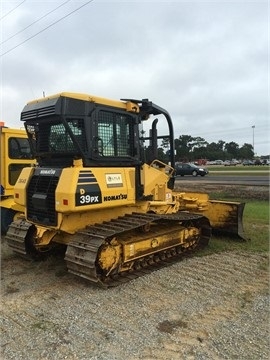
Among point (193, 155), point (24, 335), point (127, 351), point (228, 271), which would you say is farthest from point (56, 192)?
point (193, 155)

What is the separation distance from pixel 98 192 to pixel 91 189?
15 centimetres

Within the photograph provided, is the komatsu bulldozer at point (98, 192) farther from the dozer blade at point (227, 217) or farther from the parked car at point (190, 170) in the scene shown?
the parked car at point (190, 170)

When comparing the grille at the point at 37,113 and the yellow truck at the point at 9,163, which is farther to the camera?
the yellow truck at the point at 9,163

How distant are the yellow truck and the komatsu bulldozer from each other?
1.62 meters

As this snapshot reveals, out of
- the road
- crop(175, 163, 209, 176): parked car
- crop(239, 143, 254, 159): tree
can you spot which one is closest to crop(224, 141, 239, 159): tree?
crop(239, 143, 254, 159): tree

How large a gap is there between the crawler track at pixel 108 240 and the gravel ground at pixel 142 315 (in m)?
0.24

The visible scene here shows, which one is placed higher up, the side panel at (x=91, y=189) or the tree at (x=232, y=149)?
the tree at (x=232, y=149)

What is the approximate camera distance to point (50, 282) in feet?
19.6

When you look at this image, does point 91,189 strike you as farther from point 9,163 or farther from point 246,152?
point 246,152

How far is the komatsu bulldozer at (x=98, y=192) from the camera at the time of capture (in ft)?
18.6

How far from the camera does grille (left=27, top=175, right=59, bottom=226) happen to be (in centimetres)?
594

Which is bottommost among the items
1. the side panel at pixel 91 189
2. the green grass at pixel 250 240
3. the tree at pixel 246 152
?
the green grass at pixel 250 240

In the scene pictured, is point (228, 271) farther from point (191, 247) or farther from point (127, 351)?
point (127, 351)

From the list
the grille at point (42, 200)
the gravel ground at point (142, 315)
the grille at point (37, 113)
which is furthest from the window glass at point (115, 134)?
the gravel ground at point (142, 315)
